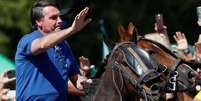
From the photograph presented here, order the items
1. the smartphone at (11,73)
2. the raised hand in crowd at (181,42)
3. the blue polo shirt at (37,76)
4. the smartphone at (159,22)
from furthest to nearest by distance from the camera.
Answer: the raised hand in crowd at (181,42) < the smartphone at (159,22) < the smartphone at (11,73) < the blue polo shirt at (37,76)

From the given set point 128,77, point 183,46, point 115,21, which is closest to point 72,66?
point 128,77

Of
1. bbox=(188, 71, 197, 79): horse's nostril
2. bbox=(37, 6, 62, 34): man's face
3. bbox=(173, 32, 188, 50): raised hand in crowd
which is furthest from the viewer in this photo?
bbox=(173, 32, 188, 50): raised hand in crowd

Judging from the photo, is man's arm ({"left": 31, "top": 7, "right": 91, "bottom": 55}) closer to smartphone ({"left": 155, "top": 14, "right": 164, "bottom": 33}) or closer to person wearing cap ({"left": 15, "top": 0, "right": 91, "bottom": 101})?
person wearing cap ({"left": 15, "top": 0, "right": 91, "bottom": 101})

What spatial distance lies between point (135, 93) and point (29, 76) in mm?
892

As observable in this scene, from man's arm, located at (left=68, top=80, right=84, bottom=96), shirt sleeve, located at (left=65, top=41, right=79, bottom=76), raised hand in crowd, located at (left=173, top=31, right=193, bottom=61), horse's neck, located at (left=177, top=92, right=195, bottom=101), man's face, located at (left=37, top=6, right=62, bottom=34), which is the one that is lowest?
horse's neck, located at (left=177, top=92, right=195, bottom=101)

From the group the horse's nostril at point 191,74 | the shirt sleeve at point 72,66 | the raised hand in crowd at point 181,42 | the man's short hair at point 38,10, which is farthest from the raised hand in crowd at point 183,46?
the man's short hair at point 38,10

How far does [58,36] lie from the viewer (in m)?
7.86

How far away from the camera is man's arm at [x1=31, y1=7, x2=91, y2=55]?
778 centimetres

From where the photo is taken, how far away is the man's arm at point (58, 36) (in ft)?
25.5

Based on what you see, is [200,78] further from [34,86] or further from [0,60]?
[0,60]

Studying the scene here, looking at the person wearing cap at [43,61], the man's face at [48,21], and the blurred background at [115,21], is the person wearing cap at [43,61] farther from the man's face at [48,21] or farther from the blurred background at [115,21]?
the blurred background at [115,21]

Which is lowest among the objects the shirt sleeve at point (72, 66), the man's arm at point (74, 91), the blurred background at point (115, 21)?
the blurred background at point (115, 21)

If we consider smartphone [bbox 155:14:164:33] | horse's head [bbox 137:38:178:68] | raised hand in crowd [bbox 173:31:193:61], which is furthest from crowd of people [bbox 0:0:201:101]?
raised hand in crowd [bbox 173:31:193:61]

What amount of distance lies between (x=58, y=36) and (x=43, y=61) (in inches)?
22.8
